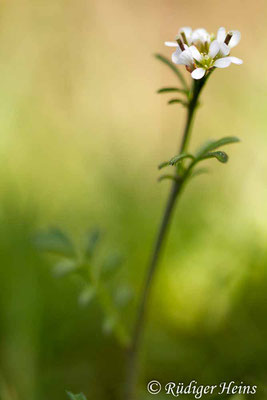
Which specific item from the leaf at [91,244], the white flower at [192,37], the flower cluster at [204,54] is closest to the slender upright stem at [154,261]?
the flower cluster at [204,54]

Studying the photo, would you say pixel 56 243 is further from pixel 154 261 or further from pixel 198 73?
pixel 198 73

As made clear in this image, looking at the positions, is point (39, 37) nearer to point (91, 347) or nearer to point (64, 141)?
point (64, 141)

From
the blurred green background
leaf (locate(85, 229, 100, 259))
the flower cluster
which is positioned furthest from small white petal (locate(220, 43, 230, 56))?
the blurred green background

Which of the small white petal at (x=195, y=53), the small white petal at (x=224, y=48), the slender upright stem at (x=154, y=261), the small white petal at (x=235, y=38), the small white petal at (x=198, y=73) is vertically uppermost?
the small white petal at (x=235, y=38)

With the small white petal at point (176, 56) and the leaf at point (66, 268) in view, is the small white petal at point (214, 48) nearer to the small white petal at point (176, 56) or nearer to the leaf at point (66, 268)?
the small white petal at point (176, 56)

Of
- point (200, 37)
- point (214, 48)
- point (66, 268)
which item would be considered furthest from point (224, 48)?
point (66, 268)

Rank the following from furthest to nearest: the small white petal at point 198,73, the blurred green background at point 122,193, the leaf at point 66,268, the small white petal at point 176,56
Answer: the blurred green background at point 122,193, the leaf at point 66,268, the small white petal at point 176,56, the small white petal at point 198,73
